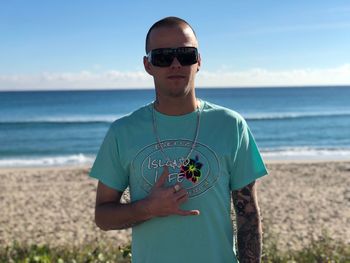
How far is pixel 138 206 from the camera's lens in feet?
6.82

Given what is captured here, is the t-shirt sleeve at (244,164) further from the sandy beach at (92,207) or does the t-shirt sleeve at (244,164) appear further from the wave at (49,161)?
the wave at (49,161)

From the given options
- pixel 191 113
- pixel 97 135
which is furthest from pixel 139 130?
pixel 97 135

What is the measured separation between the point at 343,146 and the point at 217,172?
28.6m

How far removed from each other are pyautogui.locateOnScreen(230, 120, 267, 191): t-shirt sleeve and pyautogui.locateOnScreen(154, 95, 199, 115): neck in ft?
0.79

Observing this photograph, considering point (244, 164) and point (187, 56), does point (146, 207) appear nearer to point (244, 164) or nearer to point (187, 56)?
point (244, 164)

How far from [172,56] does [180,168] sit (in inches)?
19.0

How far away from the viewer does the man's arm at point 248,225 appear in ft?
7.23

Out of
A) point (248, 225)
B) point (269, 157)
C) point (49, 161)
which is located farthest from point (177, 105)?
point (269, 157)

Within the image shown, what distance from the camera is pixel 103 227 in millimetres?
2262

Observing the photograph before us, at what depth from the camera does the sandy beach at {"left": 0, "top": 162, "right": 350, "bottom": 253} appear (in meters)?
8.95

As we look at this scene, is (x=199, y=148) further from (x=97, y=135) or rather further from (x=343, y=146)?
(x=97, y=135)

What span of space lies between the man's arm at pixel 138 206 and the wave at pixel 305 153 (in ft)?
72.7

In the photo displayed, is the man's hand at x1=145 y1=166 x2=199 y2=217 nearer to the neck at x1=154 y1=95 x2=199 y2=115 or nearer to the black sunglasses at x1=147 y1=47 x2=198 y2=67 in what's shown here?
the neck at x1=154 y1=95 x2=199 y2=115

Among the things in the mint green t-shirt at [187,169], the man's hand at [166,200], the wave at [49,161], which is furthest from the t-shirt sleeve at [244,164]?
the wave at [49,161]
